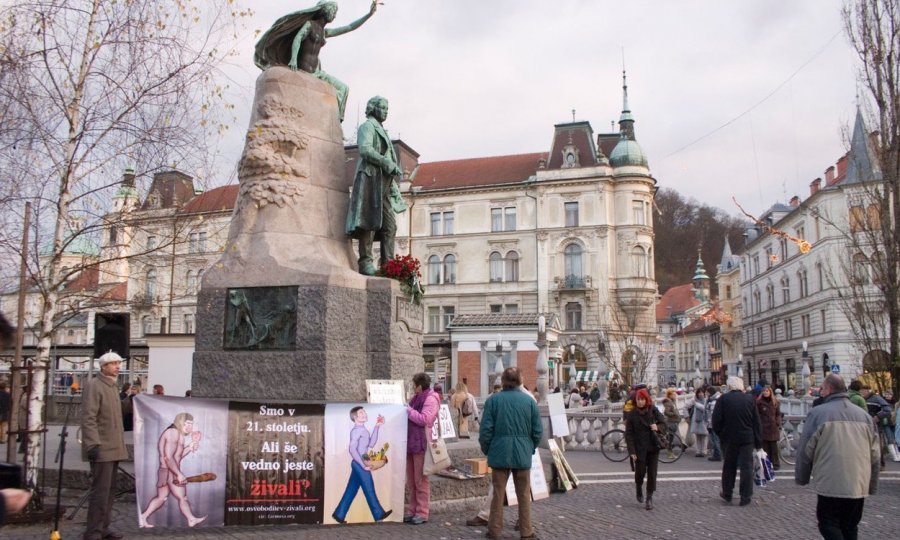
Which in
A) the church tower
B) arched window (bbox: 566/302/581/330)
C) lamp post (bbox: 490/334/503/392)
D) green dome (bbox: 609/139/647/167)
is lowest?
lamp post (bbox: 490/334/503/392)

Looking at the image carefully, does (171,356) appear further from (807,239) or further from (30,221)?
(807,239)

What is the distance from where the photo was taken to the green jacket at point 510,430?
723cm

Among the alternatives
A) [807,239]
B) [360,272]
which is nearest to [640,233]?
[807,239]

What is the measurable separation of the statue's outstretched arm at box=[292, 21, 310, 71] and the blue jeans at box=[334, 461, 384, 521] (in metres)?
5.46

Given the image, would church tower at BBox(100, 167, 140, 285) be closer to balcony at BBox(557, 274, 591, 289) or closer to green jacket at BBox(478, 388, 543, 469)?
green jacket at BBox(478, 388, 543, 469)

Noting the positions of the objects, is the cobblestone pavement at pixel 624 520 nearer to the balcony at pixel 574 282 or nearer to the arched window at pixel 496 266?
the balcony at pixel 574 282

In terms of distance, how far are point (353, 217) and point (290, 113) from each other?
1.56m

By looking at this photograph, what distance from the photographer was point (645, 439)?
9.85 m

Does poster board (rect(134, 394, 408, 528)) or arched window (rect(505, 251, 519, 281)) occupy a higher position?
arched window (rect(505, 251, 519, 281))

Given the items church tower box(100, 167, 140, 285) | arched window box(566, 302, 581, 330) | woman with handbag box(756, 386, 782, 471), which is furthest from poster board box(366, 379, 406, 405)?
arched window box(566, 302, 581, 330)

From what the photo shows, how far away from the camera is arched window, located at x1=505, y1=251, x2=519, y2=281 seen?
61906 mm

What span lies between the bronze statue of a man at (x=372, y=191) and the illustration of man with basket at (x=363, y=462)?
9.71 ft

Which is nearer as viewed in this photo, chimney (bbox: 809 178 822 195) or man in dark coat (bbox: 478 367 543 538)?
man in dark coat (bbox: 478 367 543 538)

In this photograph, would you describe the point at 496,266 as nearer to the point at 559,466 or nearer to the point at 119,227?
the point at 559,466
